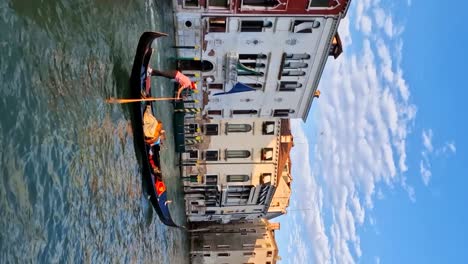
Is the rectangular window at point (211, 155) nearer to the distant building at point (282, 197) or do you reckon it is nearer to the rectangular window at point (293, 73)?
the rectangular window at point (293, 73)

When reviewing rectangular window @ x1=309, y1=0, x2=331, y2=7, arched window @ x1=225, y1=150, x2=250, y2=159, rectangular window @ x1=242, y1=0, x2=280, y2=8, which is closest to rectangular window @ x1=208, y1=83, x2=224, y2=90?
rectangular window @ x1=242, y1=0, x2=280, y2=8

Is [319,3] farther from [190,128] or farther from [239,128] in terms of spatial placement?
[190,128]

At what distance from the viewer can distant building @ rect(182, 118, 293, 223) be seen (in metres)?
41.5

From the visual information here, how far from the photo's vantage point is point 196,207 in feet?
167

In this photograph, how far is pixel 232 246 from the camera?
194 ft

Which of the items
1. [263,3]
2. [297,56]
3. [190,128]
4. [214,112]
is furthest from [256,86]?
[190,128]

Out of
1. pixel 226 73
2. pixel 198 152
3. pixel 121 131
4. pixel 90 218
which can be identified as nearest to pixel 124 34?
pixel 121 131

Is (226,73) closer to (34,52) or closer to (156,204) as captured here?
(156,204)

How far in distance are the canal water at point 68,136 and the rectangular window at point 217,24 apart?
7844 millimetres

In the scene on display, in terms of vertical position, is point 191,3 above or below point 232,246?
above

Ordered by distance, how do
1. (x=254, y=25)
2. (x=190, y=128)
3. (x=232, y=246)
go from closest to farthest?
(x=254, y=25) < (x=190, y=128) < (x=232, y=246)

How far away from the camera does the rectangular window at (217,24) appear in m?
29.7

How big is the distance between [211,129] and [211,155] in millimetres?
2685

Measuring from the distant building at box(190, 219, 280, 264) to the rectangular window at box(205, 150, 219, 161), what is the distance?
18743 mm
